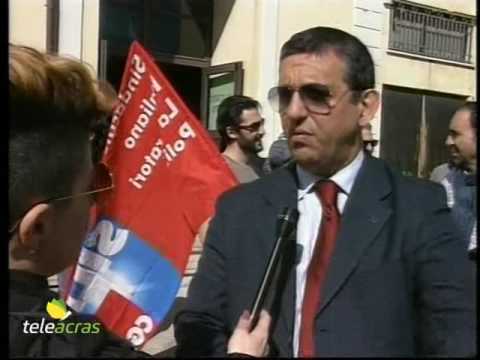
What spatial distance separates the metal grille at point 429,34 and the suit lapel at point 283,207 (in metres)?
3.36

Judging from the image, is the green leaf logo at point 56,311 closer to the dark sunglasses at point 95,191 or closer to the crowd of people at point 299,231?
the crowd of people at point 299,231

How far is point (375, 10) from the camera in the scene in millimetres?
5125

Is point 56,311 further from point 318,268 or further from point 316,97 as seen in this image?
point 316,97

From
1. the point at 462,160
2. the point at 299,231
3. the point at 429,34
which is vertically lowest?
the point at 299,231

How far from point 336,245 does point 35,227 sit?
54 cm

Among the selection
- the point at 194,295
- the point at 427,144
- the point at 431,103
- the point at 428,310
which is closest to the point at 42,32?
the point at 427,144

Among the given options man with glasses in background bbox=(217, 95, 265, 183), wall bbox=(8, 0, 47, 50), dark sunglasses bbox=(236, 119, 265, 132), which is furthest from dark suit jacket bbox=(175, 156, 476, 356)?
wall bbox=(8, 0, 47, 50)

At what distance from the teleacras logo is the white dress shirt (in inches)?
15.5

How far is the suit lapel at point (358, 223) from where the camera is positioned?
4.57 ft

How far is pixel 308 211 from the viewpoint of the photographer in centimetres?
150

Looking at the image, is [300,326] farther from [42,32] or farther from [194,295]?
[42,32]

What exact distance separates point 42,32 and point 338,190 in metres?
2.87

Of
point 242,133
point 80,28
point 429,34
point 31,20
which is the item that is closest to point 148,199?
point 242,133

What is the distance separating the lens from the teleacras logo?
112cm
